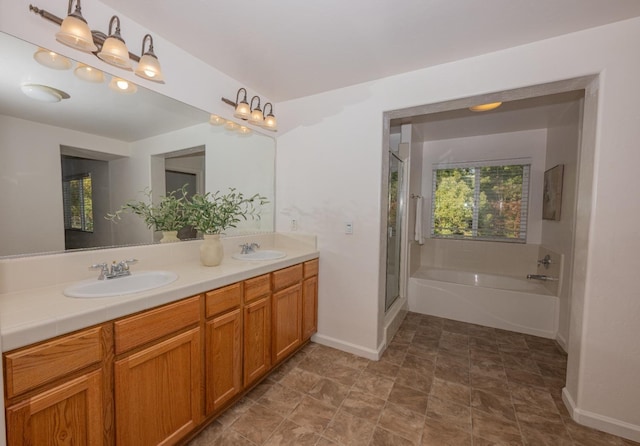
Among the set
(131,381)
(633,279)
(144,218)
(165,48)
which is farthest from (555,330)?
(165,48)

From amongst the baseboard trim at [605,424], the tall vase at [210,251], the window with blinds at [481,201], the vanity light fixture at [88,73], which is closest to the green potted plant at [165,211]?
the tall vase at [210,251]

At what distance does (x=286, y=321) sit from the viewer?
2158mm

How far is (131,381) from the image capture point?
45.3 inches

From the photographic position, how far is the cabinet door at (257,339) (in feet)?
5.79

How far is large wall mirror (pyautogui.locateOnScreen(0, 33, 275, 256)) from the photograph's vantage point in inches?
49.1

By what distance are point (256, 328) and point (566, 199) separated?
328 cm

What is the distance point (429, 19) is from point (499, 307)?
2.91 metres

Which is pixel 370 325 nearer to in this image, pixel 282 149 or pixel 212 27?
pixel 282 149

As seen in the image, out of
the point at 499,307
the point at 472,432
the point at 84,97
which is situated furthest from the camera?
the point at 499,307

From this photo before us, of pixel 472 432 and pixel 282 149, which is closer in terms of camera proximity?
pixel 472 432

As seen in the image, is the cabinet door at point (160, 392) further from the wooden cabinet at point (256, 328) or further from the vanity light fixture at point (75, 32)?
the vanity light fixture at point (75, 32)

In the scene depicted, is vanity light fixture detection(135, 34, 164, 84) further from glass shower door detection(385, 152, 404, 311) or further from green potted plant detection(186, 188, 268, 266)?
glass shower door detection(385, 152, 404, 311)

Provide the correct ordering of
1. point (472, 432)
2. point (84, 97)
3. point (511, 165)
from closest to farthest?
point (84, 97)
point (472, 432)
point (511, 165)

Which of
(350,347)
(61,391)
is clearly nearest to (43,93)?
(61,391)
